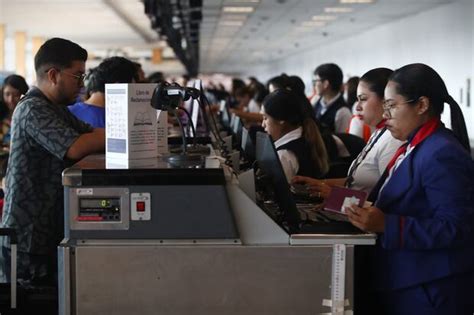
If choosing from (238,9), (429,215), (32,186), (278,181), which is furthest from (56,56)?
(238,9)

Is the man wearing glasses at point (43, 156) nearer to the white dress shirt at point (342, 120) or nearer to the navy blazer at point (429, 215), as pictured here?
the navy blazer at point (429, 215)

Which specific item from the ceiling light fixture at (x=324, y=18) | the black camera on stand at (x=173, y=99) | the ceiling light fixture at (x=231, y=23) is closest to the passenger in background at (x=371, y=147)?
the black camera on stand at (x=173, y=99)

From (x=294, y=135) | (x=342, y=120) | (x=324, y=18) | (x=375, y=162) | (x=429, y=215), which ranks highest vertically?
(x=324, y=18)

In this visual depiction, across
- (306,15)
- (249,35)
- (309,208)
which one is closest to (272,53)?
(249,35)

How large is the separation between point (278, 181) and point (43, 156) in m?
0.87

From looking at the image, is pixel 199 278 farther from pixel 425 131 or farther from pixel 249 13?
pixel 249 13

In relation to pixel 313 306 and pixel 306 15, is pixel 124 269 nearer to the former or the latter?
pixel 313 306

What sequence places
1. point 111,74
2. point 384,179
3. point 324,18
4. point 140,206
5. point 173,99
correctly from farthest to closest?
point 324,18
point 111,74
point 384,179
point 173,99
point 140,206

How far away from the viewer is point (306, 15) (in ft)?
50.8

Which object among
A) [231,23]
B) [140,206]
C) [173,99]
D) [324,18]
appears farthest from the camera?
[231,23]

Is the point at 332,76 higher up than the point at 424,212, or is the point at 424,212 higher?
the point at 332,76

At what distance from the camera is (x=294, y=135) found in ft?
11.5

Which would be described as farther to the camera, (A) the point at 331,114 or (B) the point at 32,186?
(A) the point at 331,114

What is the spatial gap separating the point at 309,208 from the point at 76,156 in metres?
0.80
